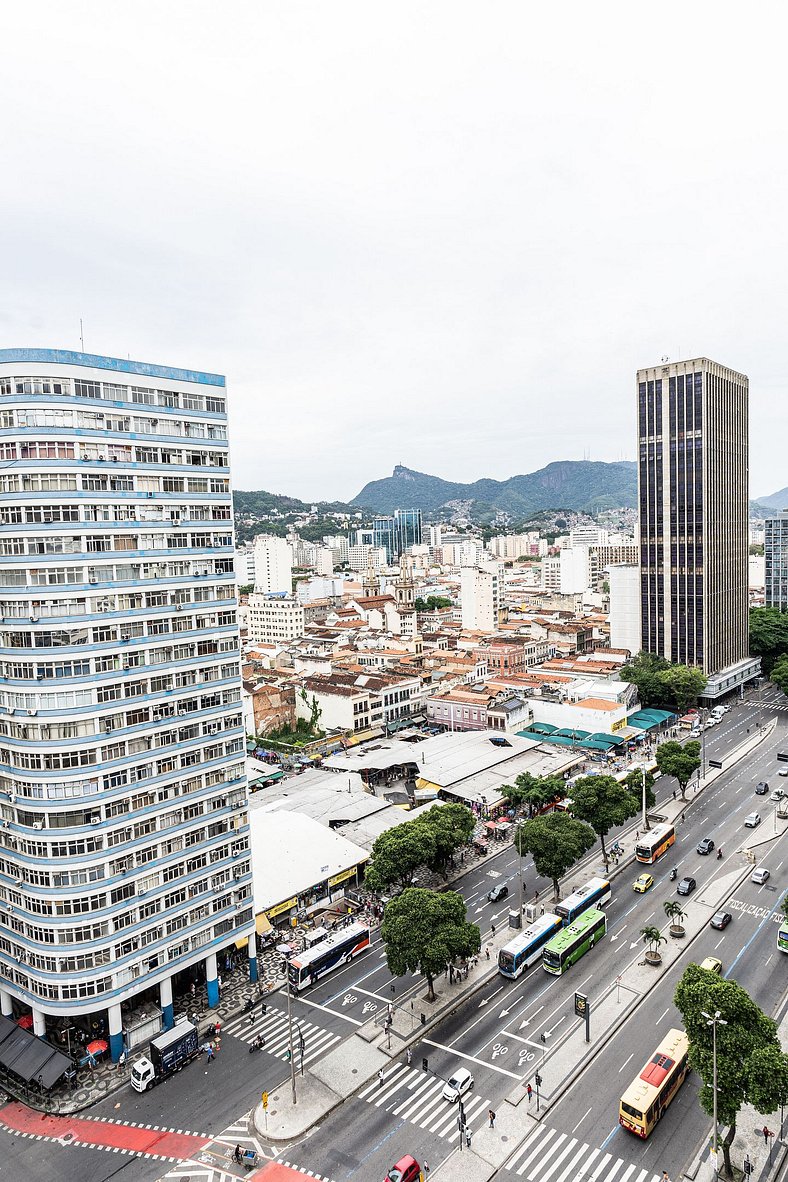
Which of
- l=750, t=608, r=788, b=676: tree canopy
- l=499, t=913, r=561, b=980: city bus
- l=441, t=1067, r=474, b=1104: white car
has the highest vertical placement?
l=750, t=608, r=788, b=676: tree canopy

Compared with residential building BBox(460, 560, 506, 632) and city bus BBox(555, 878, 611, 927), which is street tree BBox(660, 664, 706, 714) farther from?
city bus BBox(555, 878, 611, 927)

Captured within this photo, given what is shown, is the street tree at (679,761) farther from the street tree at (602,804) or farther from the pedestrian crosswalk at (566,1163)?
the pedestrian crosswalk at (566,1163)

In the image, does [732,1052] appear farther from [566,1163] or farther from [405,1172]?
[405,1172]

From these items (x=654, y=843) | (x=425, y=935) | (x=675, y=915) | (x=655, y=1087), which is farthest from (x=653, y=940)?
(x=425, y=935)

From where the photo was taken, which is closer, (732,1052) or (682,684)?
(732,1052)

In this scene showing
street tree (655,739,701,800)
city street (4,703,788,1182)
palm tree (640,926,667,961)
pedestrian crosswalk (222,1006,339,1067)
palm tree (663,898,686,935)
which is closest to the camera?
city street (4,703,788,1182)

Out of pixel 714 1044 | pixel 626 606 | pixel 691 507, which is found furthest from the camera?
pixel 626 606

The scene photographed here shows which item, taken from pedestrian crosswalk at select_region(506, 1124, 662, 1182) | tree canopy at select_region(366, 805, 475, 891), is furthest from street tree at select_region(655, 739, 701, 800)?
pedestrian crosswalk at select_region(506, 1124, 662, 1182)
